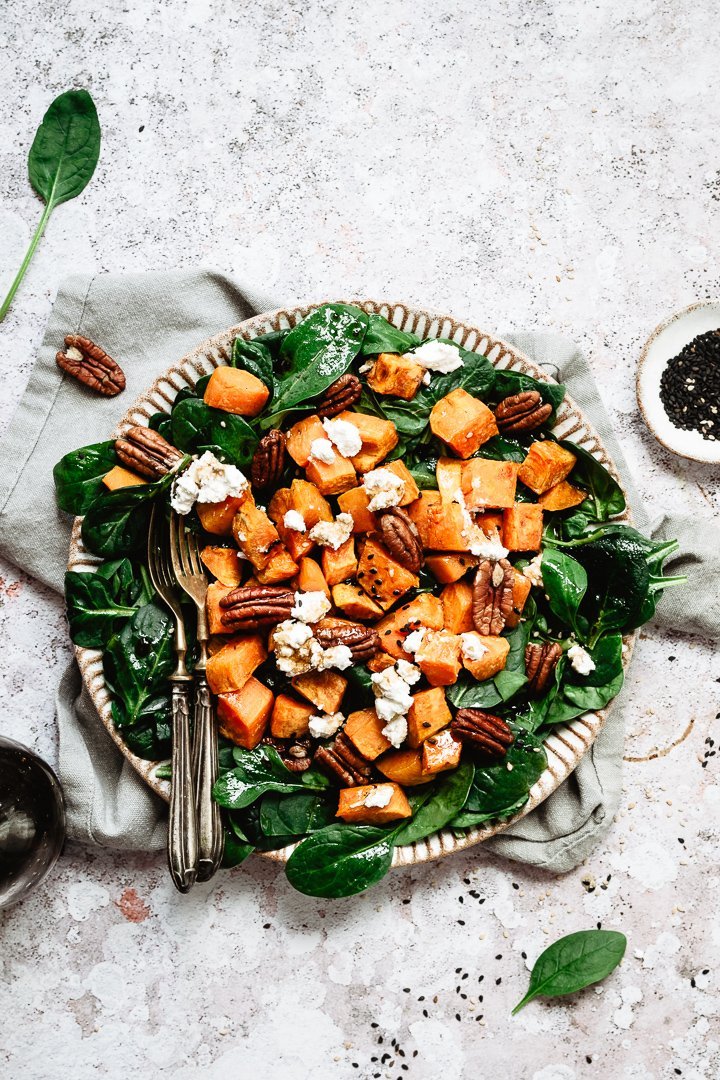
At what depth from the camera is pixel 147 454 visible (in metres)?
Answer: 2.25

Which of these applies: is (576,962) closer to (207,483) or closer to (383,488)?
(383,488)

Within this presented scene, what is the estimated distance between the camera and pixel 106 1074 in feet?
8.04

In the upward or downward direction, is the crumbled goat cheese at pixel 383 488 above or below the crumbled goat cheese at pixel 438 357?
below

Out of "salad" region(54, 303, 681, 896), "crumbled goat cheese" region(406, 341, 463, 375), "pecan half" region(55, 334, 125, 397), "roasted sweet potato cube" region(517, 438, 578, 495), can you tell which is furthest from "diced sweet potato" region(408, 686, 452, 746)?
"pecan half" region(55, 334, 125, 397)

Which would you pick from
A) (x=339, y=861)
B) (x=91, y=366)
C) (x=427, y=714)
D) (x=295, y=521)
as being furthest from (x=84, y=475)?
(x=339, y=861)

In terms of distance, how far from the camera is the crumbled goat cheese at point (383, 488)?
2.11 m

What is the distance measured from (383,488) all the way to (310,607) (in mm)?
336

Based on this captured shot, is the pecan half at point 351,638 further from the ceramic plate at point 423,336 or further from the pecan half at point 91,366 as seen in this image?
the pecan half at point 91,366

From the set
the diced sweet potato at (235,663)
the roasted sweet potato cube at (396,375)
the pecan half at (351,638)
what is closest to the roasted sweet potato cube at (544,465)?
the roasted sweet potato cube at (396,375)

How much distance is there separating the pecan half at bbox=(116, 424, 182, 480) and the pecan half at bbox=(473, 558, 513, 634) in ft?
2.71

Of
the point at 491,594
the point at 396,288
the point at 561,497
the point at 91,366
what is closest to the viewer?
the point at 491,594

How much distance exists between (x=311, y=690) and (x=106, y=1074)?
51.3 inches

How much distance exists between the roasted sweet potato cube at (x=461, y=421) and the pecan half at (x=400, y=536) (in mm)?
227

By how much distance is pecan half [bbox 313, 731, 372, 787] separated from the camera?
2.20 meters
